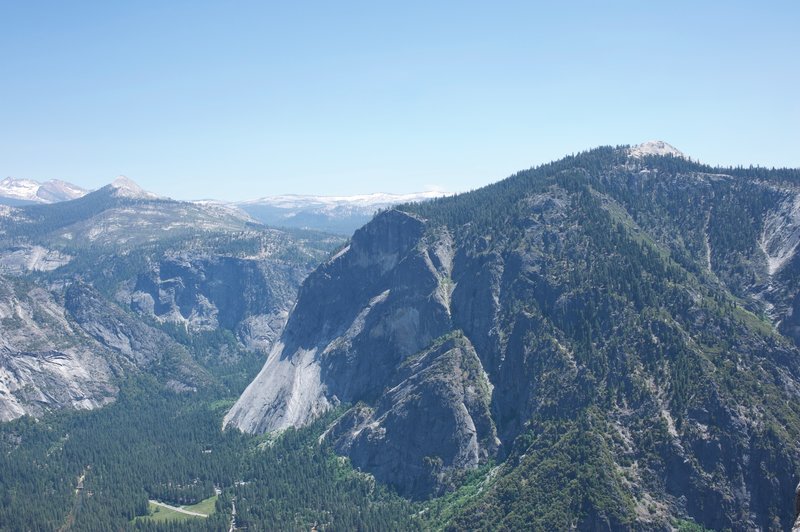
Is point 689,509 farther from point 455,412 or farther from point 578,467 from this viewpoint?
point 455,412

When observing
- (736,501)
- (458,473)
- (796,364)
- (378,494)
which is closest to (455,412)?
(458,473)

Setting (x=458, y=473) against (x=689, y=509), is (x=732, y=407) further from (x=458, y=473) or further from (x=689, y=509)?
(x=458, y=473)

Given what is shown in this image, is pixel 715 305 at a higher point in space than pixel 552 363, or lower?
higher

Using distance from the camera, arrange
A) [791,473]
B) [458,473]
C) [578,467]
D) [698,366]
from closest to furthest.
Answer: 1. [791,473]
2. [578,467]
3. [698,366]
4. [458,473]

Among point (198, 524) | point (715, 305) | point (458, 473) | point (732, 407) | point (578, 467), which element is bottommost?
point (198, 524)

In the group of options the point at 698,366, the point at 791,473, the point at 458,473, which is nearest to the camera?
the point at 791,473

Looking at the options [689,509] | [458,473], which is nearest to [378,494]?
[458,473]

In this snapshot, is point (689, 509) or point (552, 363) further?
point (552, 363)

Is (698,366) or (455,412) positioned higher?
(698,366)

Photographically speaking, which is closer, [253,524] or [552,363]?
[253,524]
